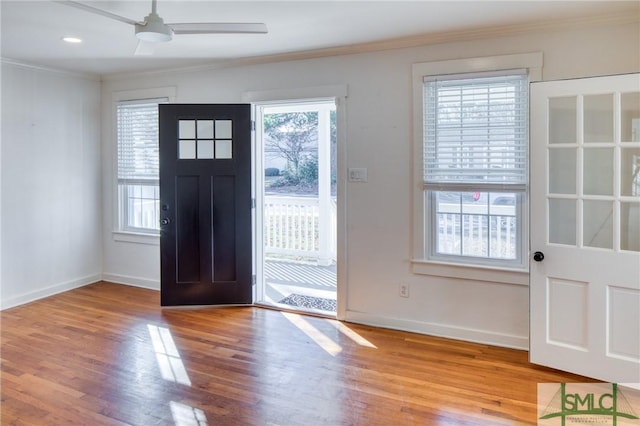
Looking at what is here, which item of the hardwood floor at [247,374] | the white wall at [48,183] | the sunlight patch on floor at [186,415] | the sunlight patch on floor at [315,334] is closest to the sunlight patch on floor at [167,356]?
the hardwood floor at [247,374]

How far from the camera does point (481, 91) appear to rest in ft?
11.2

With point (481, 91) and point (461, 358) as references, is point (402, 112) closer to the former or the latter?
point (481, 91)

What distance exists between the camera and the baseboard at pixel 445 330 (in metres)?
3.42

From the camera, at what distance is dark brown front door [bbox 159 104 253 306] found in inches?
169

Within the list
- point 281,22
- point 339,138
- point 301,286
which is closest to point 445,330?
point 339,138

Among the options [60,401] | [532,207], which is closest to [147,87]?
[60,401]

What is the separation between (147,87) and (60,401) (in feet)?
11.6

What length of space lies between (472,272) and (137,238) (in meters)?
3.78

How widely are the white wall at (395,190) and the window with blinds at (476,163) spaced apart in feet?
0.63

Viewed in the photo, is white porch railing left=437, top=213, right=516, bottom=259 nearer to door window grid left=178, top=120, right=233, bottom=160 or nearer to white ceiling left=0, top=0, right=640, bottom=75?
white ceiling left=0, top=0, right=640, bottom=75

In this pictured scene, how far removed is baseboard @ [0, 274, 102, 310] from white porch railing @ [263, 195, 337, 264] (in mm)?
2370

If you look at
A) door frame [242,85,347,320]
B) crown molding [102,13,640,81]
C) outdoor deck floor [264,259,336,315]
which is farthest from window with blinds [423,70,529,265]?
outdoor deck floor [264,259,336,315]

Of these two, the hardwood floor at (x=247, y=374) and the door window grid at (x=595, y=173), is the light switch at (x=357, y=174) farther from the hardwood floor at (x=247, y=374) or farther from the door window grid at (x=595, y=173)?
the door window grid at (x=595, y=173)

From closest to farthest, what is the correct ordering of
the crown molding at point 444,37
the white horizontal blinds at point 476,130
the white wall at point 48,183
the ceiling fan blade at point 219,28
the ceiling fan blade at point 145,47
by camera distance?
the ceiling fan blade at point 219,28, the ceiling fan blade at point 145,47, the crown molding at point 444,37, the white horizontal blinds at point 476,130, the white wall at point 48,183
